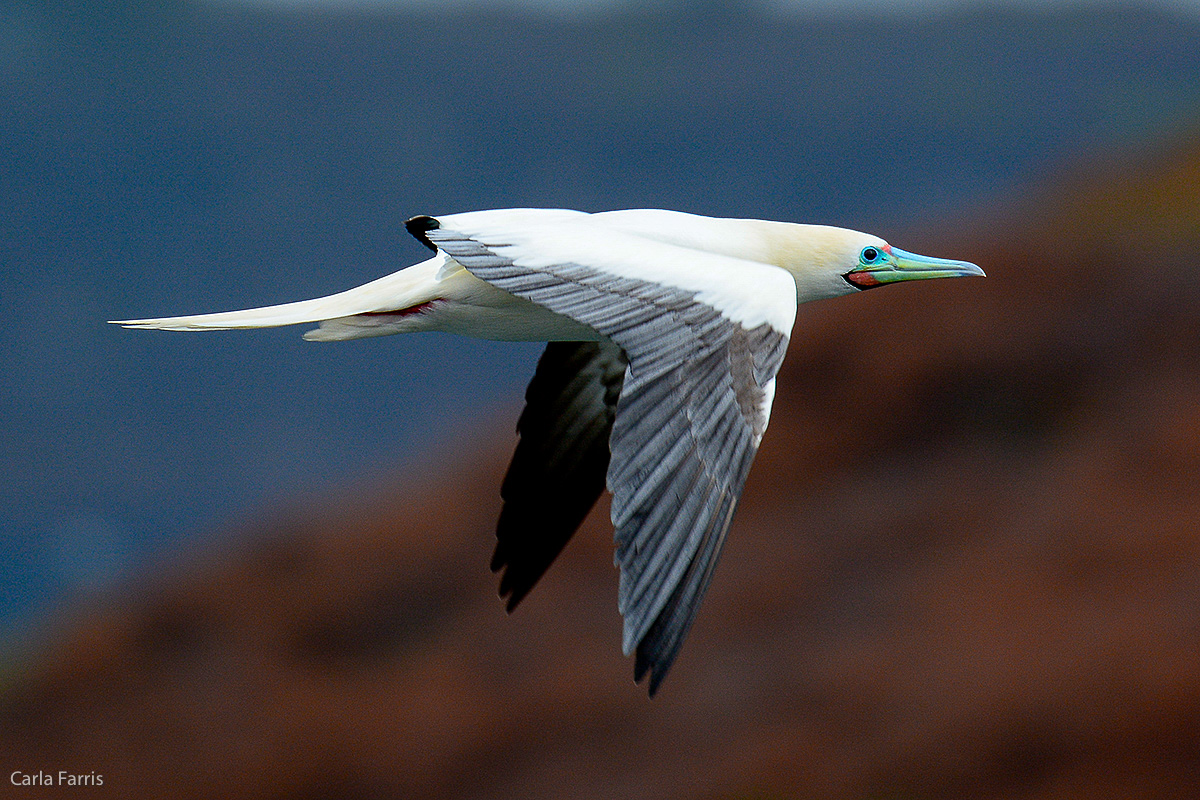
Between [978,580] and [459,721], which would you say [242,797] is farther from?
[978,580]

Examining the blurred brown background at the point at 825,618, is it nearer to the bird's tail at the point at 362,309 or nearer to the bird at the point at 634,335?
the bird at the point at 634,335

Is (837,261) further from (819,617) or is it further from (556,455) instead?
(819,617)

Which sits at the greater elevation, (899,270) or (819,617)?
(899,270)

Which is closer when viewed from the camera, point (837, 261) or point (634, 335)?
point (634, 335)

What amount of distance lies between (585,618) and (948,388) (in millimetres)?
4091

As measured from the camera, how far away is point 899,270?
3.98 meters

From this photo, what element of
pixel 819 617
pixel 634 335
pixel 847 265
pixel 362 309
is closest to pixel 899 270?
pixel 847 265

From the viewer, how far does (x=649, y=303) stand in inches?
122

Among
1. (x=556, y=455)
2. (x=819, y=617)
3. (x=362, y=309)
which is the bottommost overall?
(x=819, y=617)

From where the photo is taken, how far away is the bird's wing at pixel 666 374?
280cm

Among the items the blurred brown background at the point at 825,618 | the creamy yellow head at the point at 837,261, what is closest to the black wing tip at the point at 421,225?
the creamy yellow head at the point at 837,261

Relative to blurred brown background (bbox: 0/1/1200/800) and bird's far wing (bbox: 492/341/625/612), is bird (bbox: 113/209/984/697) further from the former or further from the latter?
blurred brown background (bbox: 0/1/1200/800)

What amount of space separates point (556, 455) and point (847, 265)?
→ 1.23 meters

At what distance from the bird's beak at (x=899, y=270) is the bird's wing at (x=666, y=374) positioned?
761 mm
